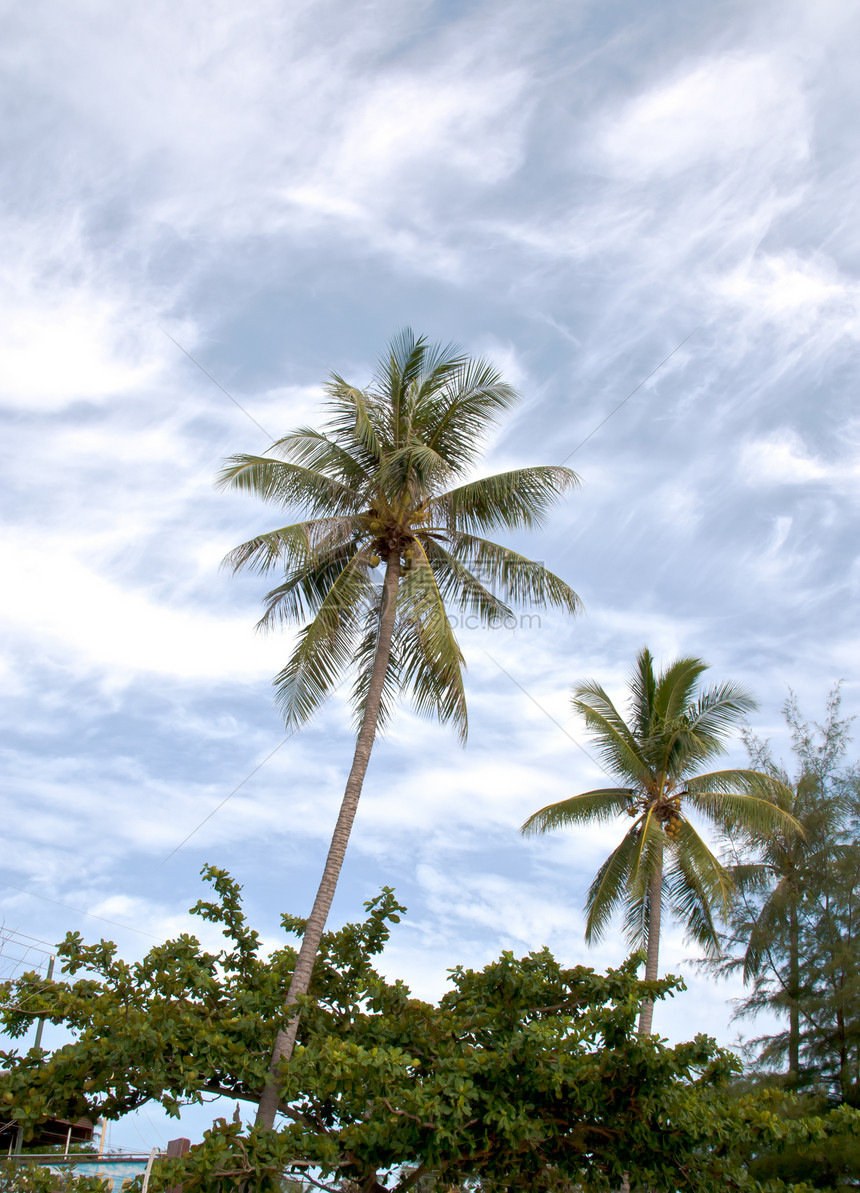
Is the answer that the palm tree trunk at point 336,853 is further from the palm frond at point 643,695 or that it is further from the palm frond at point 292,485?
the palm frond at point 643,695

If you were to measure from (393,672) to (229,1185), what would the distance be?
7137mm

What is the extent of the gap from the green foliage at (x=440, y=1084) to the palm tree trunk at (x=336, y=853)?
20 cm

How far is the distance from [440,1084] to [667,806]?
1193cm

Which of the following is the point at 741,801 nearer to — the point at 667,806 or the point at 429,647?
the point at 667,806

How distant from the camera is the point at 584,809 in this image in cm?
2039

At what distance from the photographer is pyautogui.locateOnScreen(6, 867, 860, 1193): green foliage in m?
8.81

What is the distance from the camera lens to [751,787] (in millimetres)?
19547

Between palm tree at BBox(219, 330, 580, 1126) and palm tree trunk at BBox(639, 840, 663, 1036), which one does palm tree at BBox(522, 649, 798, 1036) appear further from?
palm tree at BBox(219, 330, 580, 1126)

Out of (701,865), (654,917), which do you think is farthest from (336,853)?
(701,865)

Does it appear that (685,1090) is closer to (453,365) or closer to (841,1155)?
(841,1155)

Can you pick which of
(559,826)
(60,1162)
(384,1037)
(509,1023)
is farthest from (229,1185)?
(559,826)

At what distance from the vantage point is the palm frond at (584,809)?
20219mm

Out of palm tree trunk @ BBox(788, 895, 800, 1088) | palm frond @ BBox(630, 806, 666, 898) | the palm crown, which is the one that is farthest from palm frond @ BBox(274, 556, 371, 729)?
palm tree trunk @ BBox(788, 895, 800, 1088)

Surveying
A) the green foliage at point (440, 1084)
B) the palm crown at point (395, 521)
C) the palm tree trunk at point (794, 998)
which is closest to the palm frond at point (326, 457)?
the palm crown at point (395, 521)
